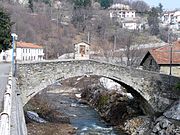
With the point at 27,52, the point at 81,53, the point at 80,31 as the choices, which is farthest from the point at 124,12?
the point at 81,53

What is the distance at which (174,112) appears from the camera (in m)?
25.0

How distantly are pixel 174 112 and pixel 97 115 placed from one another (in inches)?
340

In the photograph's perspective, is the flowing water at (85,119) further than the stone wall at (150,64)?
No

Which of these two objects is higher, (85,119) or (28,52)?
(28,52)

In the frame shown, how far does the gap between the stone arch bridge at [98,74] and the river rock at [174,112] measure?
7.18 ft

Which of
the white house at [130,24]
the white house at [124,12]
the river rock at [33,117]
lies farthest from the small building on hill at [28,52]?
the white house at [124,12]

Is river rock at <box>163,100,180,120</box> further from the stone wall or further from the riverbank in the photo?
the stone wall

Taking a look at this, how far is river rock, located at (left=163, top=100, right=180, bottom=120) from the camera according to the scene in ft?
79.9

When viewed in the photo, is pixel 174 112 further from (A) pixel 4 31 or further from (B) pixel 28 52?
(B) pixel 28 52

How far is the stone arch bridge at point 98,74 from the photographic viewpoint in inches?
886

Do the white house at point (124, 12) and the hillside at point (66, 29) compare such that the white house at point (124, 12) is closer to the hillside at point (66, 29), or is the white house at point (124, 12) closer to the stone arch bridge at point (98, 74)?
the hillside at point (66, 29)

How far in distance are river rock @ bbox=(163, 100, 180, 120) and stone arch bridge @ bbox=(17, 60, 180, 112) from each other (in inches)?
86.2

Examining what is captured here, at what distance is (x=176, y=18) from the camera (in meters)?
129

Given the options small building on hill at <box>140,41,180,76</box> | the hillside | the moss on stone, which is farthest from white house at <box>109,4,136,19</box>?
the moss on stone
